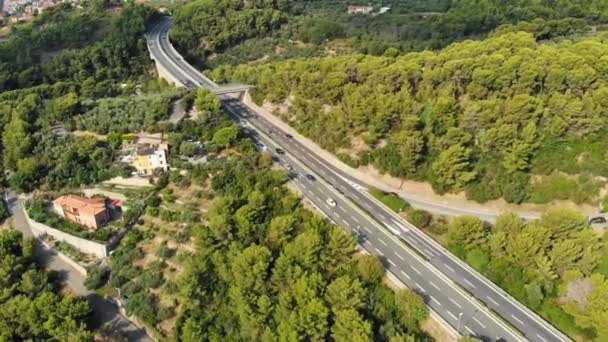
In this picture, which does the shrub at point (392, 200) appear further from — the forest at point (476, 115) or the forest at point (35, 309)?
the forest at point (35, 309)

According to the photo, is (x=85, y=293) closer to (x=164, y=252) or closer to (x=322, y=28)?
(x=164, y=252)

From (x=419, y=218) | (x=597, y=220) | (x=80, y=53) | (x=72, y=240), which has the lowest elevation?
(x=597, y=220)

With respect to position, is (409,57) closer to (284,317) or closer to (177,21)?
(284,317)

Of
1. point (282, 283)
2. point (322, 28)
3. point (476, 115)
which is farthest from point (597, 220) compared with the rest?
point (322, 28)

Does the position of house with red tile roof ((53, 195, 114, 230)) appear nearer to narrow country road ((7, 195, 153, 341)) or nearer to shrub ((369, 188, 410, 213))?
narrow country road ((7, 195, 153, 341))

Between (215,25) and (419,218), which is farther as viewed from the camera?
(215,25)

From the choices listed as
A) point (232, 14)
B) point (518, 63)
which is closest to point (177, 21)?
point (232, 14)

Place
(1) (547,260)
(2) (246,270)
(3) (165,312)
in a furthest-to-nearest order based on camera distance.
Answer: (3) (165,312), (1) (547,260), (2) (246,270)
